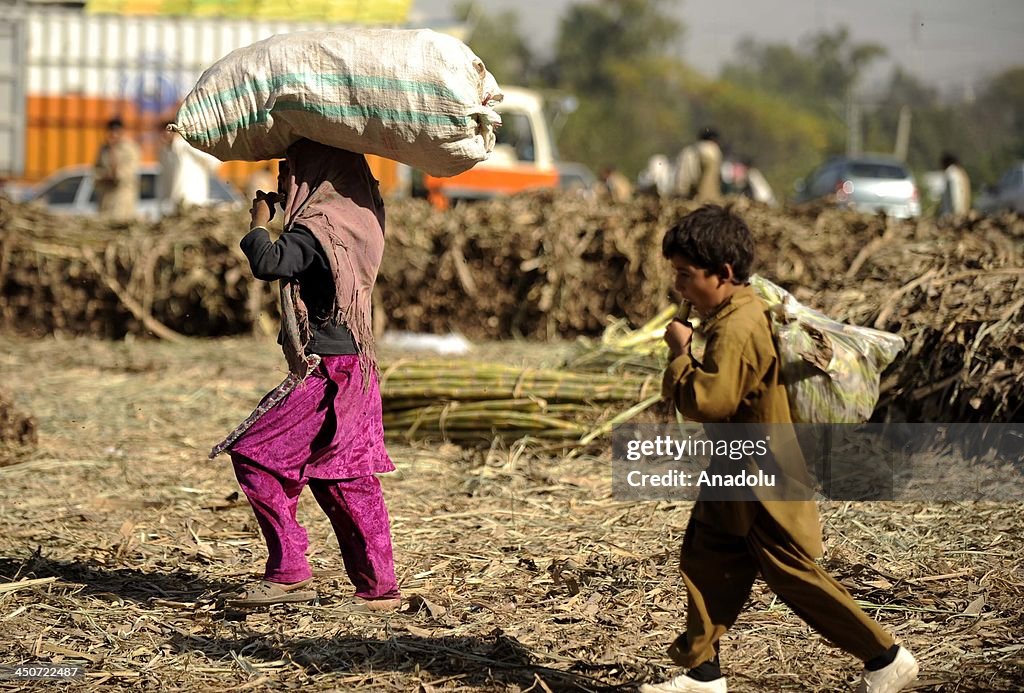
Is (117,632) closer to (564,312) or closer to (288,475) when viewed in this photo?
(288,475)

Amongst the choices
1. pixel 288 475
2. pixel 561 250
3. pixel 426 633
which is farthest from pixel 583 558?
pixel 561 250

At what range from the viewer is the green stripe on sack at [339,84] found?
12.5ft

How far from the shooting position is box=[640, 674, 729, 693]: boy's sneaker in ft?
10.6

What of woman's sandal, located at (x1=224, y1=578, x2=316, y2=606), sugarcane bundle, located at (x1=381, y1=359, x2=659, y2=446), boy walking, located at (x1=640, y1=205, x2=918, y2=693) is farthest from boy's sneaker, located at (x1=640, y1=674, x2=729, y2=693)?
sugarcane bundle, located at (x1=381, y1=359, x2=659, y2=446)

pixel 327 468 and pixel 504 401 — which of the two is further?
pixel 504 401

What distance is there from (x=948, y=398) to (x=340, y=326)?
317 centimetres

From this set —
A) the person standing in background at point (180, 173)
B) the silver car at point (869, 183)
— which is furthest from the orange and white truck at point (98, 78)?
the silver car at point (869, 183)

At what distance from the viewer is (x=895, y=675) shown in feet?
10.4

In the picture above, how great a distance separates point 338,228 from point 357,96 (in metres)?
0.40

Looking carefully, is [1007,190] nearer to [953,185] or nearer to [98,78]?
[953,185]

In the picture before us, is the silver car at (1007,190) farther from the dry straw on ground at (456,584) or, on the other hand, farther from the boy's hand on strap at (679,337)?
the boy's hand on strap at (679,337)

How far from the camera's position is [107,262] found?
404 inches
